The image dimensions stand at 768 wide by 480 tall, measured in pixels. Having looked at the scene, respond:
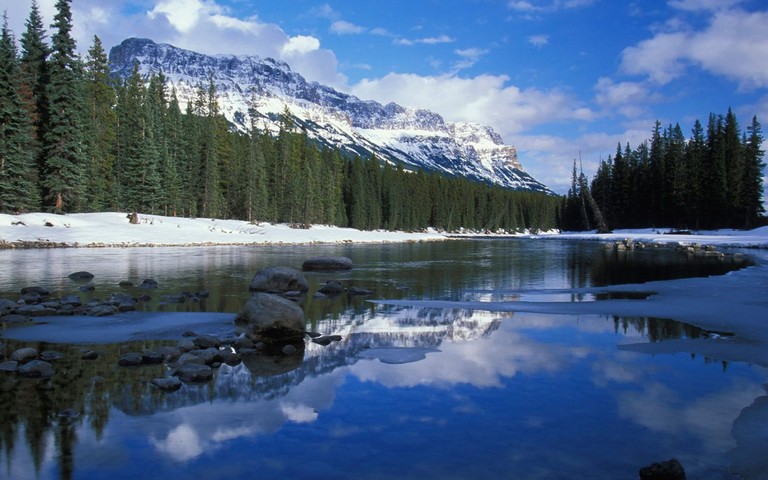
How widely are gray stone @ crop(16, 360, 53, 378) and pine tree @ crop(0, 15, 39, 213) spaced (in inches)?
1646

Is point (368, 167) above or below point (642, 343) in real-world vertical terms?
above

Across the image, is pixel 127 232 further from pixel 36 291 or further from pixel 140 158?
pixel 36 291

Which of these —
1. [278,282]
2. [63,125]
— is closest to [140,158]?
[63,125]

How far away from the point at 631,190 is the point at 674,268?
263 feet

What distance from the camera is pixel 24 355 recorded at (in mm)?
10188

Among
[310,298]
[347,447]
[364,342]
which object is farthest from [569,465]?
[310,298]

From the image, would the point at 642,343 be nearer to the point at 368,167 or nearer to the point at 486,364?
the point at 486,364

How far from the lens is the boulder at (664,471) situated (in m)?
5.44

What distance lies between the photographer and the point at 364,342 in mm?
12398

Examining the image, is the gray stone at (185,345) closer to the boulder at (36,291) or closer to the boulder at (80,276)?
the boulder at (36,291)

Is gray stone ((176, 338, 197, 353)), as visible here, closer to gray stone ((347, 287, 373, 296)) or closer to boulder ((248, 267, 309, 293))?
boulder ((248, 267, 309, 293))

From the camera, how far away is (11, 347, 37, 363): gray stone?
1006cm

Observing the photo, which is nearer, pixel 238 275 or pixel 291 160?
pixel 238 275

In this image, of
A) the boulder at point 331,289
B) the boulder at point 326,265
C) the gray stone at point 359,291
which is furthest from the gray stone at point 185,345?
the boulder at point 326,265
